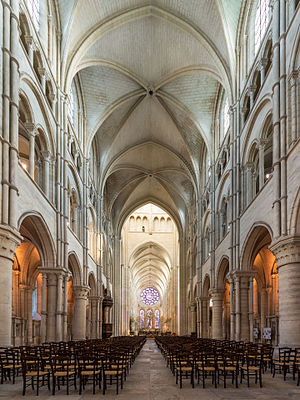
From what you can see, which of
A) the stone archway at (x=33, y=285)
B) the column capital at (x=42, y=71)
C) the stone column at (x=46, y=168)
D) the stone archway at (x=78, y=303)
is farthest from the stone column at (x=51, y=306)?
the column capital at (x=42, y=71)

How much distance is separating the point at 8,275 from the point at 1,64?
7.19 m

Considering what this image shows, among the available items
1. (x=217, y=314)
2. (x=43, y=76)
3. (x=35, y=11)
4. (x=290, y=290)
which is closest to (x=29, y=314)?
(x=217, y=314)

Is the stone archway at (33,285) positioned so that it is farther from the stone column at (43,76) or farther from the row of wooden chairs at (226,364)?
the row of wooden chairs at (226,364)

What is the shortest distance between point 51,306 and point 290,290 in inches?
513

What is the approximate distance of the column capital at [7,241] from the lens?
14.4m

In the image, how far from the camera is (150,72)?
34.0 meters

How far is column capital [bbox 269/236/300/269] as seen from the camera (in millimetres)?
15367

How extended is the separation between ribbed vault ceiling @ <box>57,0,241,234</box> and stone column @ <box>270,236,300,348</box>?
14546 millimetres

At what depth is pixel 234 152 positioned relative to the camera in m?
26.2

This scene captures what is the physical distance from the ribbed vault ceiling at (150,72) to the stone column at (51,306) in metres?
11.3

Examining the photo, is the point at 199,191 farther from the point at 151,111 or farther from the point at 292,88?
the point at 292,88

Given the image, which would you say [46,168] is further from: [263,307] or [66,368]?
[263,307]

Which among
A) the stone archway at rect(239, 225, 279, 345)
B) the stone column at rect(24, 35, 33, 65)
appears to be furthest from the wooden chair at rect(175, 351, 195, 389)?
the stone column at rect(24, 35, 33, 65)

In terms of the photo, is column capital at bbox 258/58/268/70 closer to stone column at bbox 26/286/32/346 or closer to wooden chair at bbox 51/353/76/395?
wooden chair at bbox 51/353/76/395
